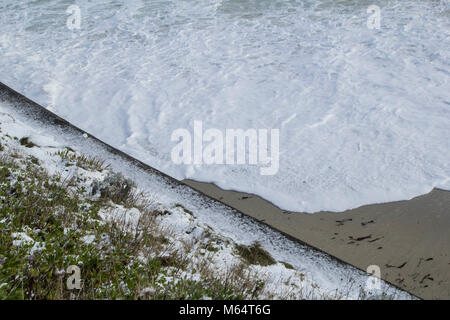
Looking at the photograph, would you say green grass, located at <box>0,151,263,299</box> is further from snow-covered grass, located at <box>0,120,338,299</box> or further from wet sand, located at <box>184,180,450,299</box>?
wet sand, located at <box>184,180,450,299</box>

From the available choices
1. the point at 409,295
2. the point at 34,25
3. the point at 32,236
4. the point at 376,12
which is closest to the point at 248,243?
the point at 409,295

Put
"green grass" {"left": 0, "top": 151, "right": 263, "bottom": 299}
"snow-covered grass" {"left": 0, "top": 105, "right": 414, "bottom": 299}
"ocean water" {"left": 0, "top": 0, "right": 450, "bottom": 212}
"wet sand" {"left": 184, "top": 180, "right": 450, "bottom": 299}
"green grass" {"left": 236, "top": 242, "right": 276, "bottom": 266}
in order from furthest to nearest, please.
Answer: "ocean water" {"left": 0, "top": 0, "right": 450, "bottom": 212}
"wet sand" {"left": 184, "top": 180, "right": 450, "bottom": 299}
"green grass" {"left": 236, "top": 242, "right": 276, "bottom": 266}
"snow-covered grass" {"left": 0, "top": 105, "right": 414, "bottom": 299}
"green grass" {"left": 0, "top": 151, "right": 263, "bottom": 299}

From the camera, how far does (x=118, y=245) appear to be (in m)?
4.54

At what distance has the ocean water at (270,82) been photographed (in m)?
7.94

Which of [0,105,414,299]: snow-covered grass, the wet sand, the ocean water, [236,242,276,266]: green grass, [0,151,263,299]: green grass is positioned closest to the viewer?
[0,151,263,299]: green grass

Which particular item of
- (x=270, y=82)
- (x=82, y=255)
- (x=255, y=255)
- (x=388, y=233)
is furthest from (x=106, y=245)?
(x=270, y=82)

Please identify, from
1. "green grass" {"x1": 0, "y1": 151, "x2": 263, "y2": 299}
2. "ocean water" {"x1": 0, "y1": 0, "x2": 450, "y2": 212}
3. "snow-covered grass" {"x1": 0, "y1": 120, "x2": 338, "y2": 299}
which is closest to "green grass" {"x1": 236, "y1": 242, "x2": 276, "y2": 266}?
"snow-covered grass" {"x1": 0, "y1": 120, "x2": 338, "y2": 299}

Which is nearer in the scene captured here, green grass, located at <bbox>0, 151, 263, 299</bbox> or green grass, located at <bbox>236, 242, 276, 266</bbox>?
green grass, located at <bbox>0, 151, 263, 299</bbox>

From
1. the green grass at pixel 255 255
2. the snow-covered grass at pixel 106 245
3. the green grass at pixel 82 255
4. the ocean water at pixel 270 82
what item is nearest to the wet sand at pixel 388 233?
the ocean water at pixel 270 82

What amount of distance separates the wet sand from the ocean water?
26 centimetres

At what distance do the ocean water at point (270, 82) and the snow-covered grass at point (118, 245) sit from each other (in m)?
1.65

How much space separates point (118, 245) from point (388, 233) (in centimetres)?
377

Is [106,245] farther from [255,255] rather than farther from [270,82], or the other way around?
[270,82]

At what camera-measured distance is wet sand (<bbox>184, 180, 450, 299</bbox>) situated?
18.2ft
